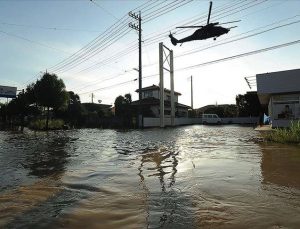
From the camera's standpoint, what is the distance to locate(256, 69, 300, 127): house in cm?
2672

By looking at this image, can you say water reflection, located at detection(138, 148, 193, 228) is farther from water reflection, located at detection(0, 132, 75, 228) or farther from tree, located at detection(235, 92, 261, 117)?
tree, located at detection(235, 92, 261, 117)

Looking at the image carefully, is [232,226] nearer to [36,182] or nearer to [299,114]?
[36,182]

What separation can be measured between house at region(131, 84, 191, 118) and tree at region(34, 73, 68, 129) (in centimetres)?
1581

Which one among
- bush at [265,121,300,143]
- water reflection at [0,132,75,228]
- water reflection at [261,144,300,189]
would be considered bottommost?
water reflection at [0,132,75,228]

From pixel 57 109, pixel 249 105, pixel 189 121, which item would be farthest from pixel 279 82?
pixel 249 105

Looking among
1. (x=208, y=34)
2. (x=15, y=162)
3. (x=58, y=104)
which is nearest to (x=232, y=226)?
(x=208, y=34)

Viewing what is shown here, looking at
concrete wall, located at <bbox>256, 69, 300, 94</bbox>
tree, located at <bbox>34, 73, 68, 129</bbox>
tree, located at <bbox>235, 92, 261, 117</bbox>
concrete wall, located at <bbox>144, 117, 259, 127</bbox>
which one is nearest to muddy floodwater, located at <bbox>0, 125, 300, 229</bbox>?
concrete wall, located at <bbox>256, 69, 300, 94</bbox>

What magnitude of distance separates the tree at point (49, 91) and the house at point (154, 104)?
15.8 meters

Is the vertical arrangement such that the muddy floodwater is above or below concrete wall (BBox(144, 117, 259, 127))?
below

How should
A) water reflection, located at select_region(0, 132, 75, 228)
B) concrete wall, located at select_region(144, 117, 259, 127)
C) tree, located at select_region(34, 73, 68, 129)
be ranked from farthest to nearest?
concrete wall, located at select_region(144, 117, 259, 127) → tree, located at select_region(34, 73, 68, 129) → water reflection, located at select_region(0, 132, 75, 228)

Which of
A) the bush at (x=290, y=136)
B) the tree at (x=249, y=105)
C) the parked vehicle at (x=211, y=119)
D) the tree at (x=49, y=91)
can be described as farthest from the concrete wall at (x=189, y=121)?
the bush at (x=290, y=136)

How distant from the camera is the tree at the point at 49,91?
130ft

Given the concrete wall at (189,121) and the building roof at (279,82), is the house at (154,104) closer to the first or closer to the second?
the concrete wall at (189,121)

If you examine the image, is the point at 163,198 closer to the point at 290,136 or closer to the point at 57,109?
the point at 290,136
